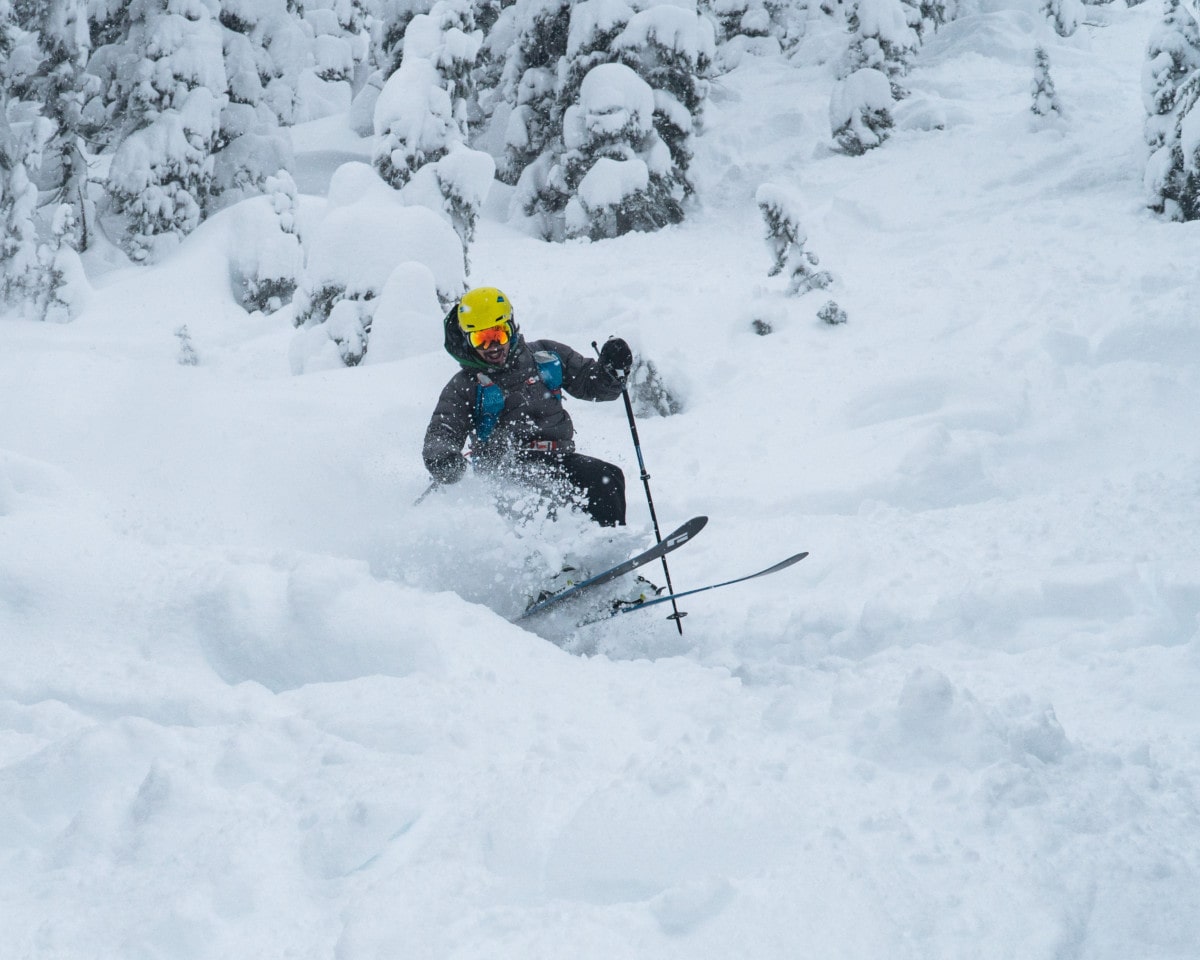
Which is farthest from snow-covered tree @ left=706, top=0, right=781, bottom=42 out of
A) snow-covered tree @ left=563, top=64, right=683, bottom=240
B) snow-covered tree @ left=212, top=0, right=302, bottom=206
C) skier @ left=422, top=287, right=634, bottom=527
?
skier @ left=422, top=287, right=634, bottom=527

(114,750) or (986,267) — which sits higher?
(114,750)

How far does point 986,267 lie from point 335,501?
7.29m

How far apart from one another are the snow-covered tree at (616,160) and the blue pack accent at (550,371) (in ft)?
32.3

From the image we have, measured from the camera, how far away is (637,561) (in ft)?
17.3

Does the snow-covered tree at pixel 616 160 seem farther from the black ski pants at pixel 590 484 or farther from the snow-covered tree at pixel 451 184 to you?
the black ski pants at pixel 590 484

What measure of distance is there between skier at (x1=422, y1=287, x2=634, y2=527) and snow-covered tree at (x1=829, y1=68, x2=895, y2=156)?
12.9 m

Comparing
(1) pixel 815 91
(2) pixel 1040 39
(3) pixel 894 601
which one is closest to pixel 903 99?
(1) pixel 815 91

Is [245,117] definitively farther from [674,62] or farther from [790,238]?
[790,238]

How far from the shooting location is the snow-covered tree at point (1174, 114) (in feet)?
34.0

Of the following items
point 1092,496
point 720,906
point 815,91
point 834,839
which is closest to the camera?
point 720,906

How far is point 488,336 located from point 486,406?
0.44 meters

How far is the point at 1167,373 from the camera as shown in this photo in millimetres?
7238

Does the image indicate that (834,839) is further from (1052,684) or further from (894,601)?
(894,601)

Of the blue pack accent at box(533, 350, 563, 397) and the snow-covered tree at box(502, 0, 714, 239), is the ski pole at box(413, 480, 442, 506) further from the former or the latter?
the snow-covered tree at box(502, 0, 714, 239)
